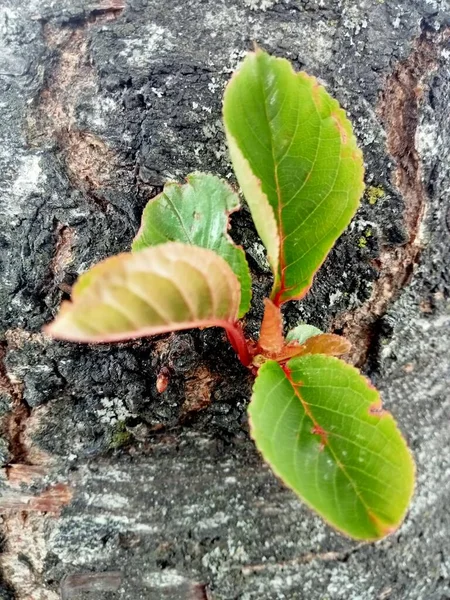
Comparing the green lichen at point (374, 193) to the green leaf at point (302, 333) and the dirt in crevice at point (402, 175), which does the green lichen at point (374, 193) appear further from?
the green leaf at point (302, 333)

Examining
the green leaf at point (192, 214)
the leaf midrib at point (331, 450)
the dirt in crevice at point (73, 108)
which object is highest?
the dirt in crevice at point (73, 108)

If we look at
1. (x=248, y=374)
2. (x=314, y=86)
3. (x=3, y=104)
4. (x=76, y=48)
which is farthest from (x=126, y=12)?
(x=248, y=374)

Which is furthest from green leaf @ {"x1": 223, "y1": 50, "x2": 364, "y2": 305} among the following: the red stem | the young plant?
the red stem

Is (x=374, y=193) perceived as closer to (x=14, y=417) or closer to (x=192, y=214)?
(x=192, y=214)

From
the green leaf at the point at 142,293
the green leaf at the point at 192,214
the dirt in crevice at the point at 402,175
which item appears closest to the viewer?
the green leaf at the point at 142,293

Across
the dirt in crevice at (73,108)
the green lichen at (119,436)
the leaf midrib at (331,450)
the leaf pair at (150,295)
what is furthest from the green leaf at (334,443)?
the dirt in crevice at (73,108)

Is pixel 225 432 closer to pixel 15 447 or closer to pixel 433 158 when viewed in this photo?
pixel 15 447
